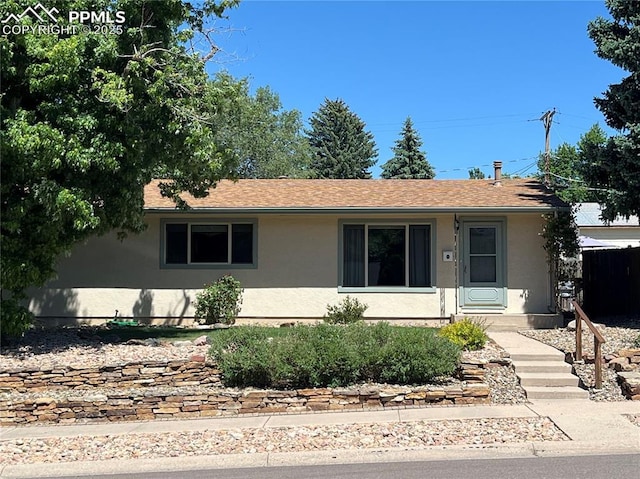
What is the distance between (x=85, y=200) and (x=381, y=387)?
5.40m

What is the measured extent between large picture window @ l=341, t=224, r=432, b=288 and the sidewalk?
6072 millimetres

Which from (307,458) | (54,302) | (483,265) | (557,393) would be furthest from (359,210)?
(307,458)

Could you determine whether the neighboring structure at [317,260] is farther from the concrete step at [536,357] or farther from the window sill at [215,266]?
the concrete step at [536,357]

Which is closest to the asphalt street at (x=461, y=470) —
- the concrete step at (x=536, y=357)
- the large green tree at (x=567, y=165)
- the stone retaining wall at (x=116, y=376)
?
the stone retaining wall at (x=116, y=376)

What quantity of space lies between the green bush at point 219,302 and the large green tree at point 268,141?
25072 millimetres

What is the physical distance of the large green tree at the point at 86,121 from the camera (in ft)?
29.1

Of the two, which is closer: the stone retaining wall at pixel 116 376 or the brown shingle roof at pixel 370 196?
the stone retaining wall at pixel 116 376

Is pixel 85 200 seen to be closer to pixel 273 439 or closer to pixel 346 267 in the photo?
pixel 273 439

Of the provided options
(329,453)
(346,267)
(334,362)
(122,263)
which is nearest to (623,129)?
(346,267)

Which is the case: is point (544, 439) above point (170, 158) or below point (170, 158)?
below

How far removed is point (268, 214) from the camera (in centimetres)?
1403

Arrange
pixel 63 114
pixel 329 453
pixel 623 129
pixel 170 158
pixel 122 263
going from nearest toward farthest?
pixel 329 453
pixel 63 114
pixel 170 158
pixel 623 129
pixel 122 263

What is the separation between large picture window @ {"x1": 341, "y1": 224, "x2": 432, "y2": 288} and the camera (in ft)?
46.3

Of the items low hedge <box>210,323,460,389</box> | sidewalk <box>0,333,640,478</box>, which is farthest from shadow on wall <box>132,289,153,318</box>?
sidewalk <box>0,333,640,478</box>
